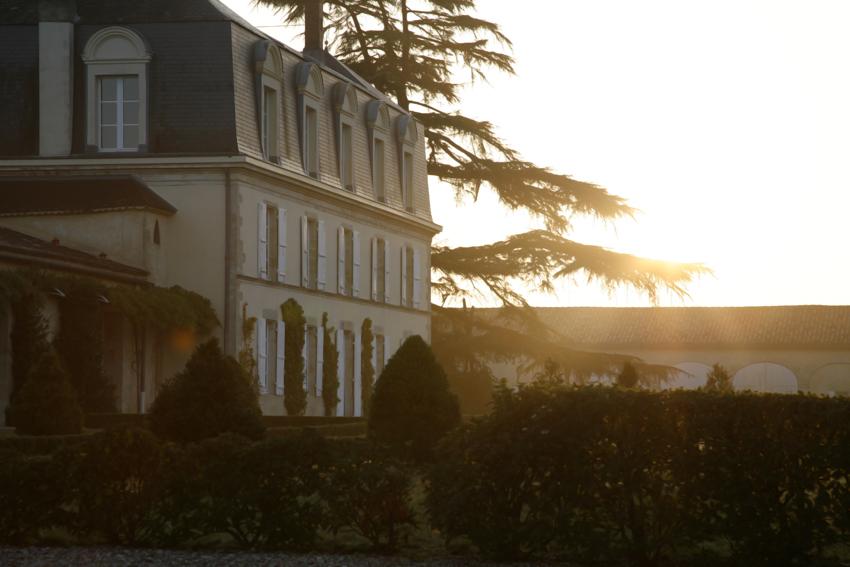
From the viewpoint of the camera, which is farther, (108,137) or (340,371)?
(340,371)

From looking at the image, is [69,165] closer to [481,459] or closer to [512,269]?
[512,269]

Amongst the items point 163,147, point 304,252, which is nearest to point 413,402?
point 163,147

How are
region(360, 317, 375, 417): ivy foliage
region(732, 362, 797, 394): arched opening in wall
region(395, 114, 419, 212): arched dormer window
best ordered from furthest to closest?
region(732, 362, 797, 394): arched opening in wall → region(395, 114, 419, 212): arched dormer window → region(360, 317, 375, 417): ivy foliage

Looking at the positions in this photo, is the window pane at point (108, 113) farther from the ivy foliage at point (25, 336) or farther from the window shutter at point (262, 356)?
the ivy foliage at point (25, 336)

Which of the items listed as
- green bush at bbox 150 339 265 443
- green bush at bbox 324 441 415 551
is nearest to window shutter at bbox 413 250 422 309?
green bush at bbox 150 339 265 443

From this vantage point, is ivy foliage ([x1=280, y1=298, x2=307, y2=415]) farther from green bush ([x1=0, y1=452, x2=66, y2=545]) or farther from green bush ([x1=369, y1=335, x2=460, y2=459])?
green bush ([x1=0, y1=452, x2=66, y2=545])

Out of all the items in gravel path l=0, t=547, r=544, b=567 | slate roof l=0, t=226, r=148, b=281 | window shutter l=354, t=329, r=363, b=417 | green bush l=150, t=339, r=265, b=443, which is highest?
slate roof l=0, t=226, r=148, b=281

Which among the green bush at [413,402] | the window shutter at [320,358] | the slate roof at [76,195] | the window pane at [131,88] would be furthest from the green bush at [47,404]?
the window shutter at [320,358]

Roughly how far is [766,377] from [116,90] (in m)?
45.1

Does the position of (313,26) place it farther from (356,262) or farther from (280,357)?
(280,357)

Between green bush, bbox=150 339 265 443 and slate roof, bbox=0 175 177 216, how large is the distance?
15.7m

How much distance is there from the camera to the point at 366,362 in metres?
43.8

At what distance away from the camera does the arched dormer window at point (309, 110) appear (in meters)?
40.0

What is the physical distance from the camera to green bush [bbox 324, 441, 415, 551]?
13781 millimetres
